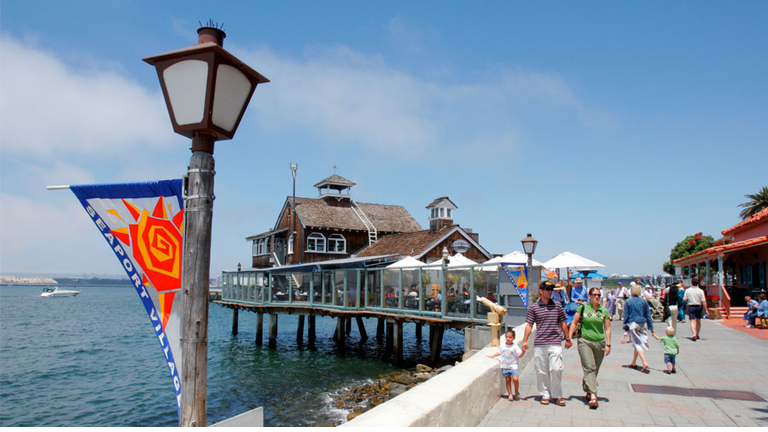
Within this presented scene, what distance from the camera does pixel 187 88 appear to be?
3.26 m

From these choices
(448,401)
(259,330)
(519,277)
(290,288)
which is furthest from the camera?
(259,330)

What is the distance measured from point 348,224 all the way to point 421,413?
120ft

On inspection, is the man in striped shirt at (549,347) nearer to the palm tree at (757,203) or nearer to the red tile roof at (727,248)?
the red tile roof at (727,248)

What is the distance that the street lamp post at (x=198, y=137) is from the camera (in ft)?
10.6

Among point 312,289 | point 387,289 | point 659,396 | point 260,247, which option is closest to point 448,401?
point 659,396

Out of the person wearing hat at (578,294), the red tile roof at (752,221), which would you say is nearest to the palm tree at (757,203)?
the red tile roof at (752,221)

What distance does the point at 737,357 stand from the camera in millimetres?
12195

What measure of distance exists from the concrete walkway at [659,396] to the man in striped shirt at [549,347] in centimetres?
22

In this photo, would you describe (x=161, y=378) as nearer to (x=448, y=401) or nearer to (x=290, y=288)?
(x=290, y=288)

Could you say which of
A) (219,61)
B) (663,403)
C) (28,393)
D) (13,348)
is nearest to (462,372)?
(663,403)

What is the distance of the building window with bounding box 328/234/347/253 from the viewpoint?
3975 cm

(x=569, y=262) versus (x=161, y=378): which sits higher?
(x=569, y=262)

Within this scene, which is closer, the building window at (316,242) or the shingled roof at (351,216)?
the building window at (316,242)

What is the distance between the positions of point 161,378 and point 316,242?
18943 millimetres
